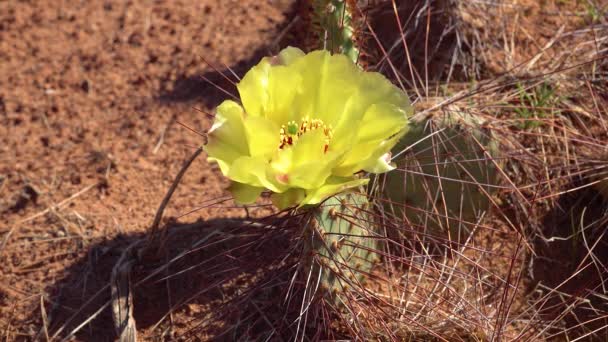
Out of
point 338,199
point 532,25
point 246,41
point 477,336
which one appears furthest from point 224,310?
point 532,25

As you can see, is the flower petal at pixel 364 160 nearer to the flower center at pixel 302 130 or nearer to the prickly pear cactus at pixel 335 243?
the flower center at pixel 302 130

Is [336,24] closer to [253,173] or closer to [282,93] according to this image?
[282,93]

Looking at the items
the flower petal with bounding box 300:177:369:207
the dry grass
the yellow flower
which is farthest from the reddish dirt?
the flower petal with bounding box 300:177:369:207

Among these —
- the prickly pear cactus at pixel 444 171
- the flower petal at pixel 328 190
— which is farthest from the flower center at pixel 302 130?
the prickly pear cactus at pixel 444 171

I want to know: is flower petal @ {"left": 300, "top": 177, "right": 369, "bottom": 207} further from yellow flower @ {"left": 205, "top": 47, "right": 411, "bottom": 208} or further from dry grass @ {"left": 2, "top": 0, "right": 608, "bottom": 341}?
Result: dry grass @ {"left": 2, "top": 0, "right": 608, "bottom": 341}

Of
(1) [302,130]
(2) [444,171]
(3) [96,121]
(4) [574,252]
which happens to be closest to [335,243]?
(1) [302,130]

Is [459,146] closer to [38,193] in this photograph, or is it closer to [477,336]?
[477,336]
